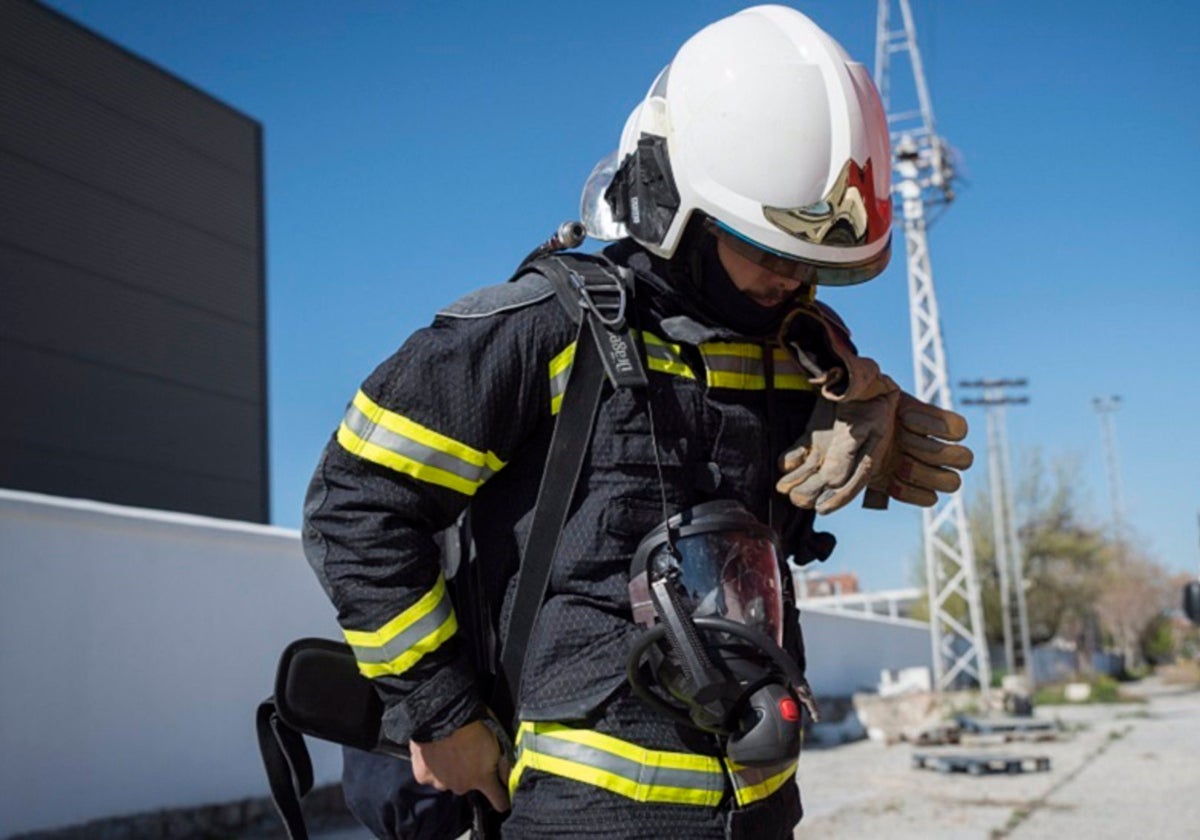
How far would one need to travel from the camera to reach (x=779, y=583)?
6.54 feet

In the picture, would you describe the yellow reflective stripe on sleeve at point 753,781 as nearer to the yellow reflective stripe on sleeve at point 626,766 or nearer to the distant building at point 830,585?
the yellow reflective stripe on sleeve at point 626,766

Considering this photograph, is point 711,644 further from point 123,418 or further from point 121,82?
point 121,82

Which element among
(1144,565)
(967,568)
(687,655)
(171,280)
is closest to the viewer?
(687,655)

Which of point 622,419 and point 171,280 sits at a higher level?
point 171,280

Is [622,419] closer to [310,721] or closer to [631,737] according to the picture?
[631,737]

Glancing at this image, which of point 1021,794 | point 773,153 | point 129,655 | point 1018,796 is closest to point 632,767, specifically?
point 773,153

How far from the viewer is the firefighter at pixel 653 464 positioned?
6.07 ft

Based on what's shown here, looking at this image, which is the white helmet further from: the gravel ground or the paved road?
the gravel ground

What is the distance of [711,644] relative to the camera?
1.82 metres

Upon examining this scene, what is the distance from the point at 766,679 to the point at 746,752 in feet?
0.35

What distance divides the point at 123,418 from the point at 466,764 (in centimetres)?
1879

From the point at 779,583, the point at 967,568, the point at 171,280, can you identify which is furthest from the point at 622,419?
the point at 967,568

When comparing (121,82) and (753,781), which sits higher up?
(121,82)

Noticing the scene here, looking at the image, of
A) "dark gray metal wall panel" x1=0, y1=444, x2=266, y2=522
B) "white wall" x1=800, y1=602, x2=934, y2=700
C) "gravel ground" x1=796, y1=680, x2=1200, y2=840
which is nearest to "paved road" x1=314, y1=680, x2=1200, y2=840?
"gravel ground" x1=796, y1=680, x2=1200, y2=840
